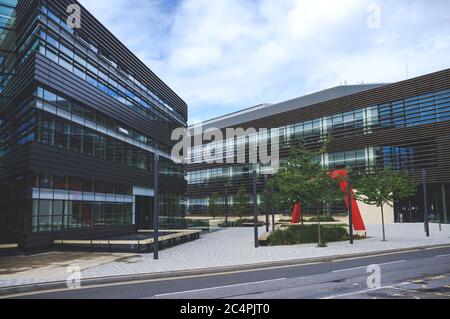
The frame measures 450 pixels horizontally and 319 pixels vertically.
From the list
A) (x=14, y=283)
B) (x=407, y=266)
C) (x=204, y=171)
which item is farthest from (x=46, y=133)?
(x=204, y=171)

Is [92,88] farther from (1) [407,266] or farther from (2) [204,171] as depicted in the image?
(2) [204,171]

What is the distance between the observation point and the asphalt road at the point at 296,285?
10086mm

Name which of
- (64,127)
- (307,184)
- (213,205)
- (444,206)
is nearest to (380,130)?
(444,206)

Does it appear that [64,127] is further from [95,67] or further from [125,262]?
[125,262]
